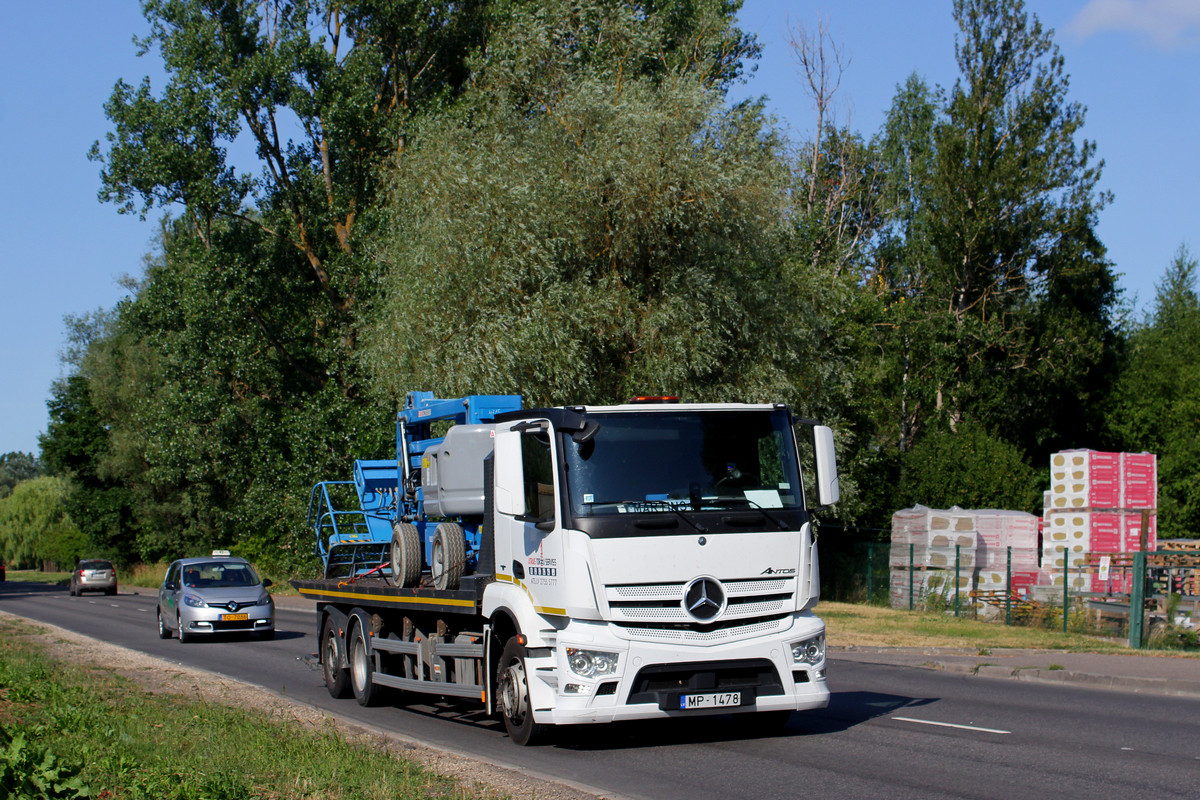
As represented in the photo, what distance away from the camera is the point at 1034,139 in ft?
144

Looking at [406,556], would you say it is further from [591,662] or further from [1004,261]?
[1004,261]

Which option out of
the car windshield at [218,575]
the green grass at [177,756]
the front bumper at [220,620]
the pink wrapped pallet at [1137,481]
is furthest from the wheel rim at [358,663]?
the pink wrapped pallet at [1137,481]

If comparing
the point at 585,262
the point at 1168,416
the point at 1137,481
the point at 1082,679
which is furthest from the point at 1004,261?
Result: the point at 1082,679

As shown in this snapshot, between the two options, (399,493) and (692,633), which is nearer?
(692,633)

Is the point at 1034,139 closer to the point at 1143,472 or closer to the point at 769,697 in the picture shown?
the point at 1143,472

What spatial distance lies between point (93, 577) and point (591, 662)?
45.0 m

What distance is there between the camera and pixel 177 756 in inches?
319

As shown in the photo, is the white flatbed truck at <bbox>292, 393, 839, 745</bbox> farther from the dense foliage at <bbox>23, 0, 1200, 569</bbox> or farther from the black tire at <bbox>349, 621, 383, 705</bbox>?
the dense foliage at <bbox>23, 0, 1200, 569</bbox>

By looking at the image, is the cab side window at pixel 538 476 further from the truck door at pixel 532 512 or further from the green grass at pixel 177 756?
the green grass at pixel 177 756

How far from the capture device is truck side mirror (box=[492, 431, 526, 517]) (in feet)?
30.7

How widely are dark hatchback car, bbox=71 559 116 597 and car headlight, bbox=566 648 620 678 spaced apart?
147 feet

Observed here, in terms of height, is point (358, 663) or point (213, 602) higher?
point (358, 663)

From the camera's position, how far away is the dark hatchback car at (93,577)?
48.1m

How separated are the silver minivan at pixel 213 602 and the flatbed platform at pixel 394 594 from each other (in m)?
7.68
